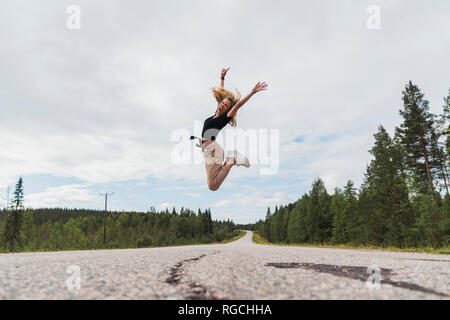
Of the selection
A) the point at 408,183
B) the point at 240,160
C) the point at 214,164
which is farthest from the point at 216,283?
the point at 408,183

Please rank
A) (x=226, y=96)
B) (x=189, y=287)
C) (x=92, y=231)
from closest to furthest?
(x=189, y=287) → (x=226, y=96) → (x=92, y=231)

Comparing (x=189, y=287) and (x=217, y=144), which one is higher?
(x=217, y=144)

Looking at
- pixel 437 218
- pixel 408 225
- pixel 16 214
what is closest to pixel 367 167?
pixel 408 225

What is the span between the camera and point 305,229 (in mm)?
44094


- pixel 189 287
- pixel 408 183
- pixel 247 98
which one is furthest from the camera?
pixel 408 183

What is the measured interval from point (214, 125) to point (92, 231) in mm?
107175

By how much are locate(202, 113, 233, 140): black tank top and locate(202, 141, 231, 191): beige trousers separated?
0.63ft

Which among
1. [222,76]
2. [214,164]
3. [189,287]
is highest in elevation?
[222,76]

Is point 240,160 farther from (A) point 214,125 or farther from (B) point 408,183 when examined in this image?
(B) point 408,183

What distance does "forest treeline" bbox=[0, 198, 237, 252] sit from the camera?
109 feet

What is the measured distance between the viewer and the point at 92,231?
3740 inches

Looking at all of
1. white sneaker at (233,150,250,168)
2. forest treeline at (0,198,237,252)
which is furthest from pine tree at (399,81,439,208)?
forest treeline at (0,198,237,252)
